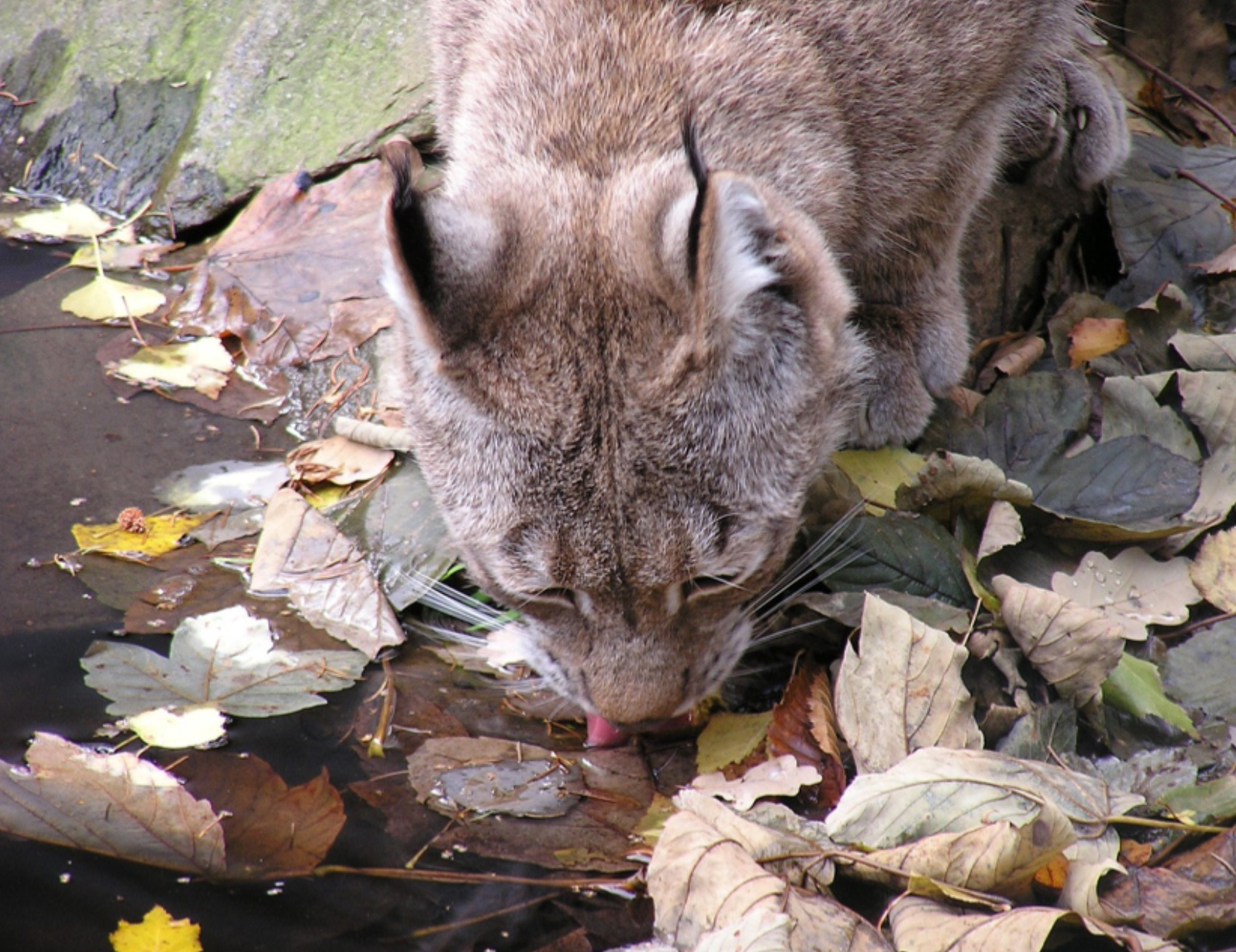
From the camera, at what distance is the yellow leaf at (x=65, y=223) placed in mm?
5176

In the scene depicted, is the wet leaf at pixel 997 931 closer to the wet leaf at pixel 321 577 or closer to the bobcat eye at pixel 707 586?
the bobcat eye at pixel 707 586

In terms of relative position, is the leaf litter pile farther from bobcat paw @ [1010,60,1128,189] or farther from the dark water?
bobcat paw @ [1010,60,1128,189]

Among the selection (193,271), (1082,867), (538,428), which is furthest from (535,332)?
(193,271)

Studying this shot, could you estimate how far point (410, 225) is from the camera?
7.43 ft

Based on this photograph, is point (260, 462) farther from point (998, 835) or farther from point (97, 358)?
point (998, 835)

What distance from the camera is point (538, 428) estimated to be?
8.20 ft

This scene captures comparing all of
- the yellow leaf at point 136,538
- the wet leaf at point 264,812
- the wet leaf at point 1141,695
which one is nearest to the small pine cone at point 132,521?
the yellow leaf at point 136,538

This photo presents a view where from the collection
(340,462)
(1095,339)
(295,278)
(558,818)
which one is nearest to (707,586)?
(558,818)

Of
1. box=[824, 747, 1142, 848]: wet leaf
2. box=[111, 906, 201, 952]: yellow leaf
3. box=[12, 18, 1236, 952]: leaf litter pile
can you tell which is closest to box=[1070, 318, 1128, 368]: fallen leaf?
box=[12, 18, 1236, 952]: leaf litter pile

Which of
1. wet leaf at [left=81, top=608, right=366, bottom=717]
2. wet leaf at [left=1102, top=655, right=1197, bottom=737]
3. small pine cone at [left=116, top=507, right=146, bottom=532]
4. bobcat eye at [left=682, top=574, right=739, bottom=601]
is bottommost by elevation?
wet leaf at [left=81, top=608, right=366, bottom=717]

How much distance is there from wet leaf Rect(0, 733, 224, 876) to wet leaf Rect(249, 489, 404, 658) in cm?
75

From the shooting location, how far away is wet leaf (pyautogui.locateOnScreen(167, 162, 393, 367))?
14.7ft

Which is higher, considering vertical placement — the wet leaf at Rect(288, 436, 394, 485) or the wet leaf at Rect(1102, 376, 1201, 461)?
the wet leaf at Rect(1102, 376, 1201, 461)

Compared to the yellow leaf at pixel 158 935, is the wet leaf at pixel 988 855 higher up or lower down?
higher up
